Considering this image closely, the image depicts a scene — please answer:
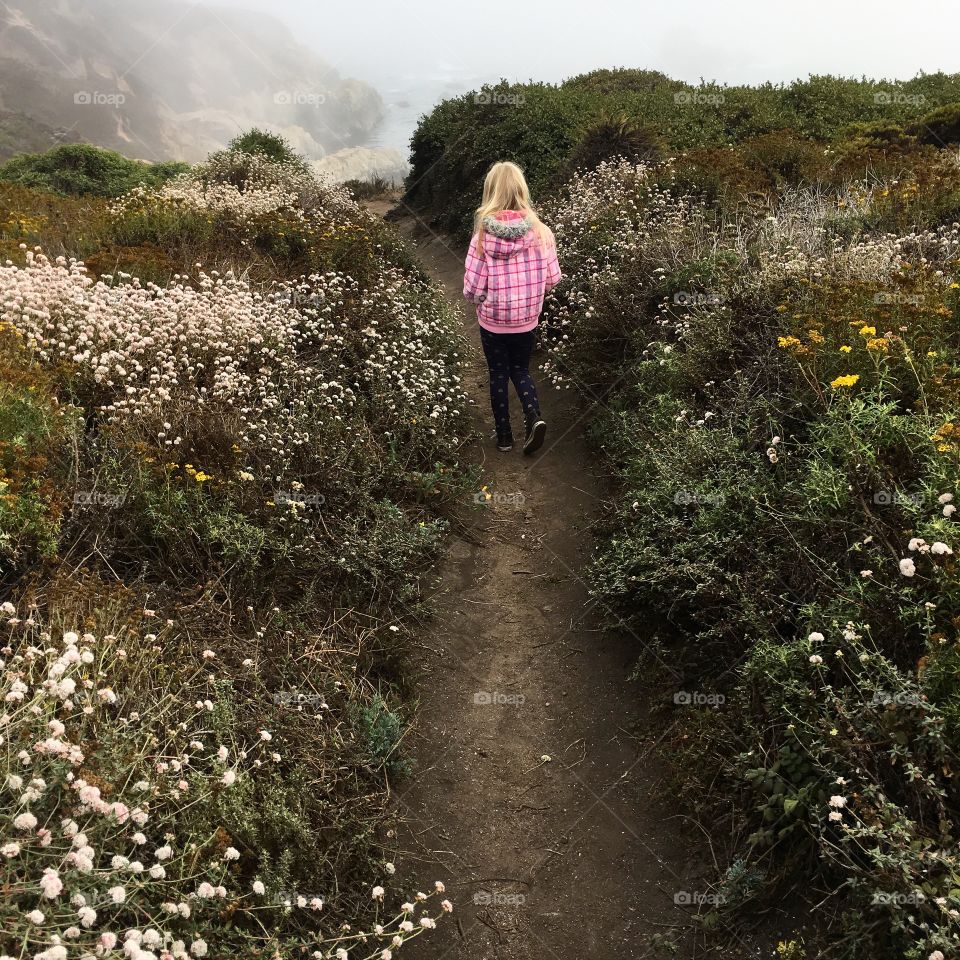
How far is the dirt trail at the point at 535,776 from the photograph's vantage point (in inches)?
149

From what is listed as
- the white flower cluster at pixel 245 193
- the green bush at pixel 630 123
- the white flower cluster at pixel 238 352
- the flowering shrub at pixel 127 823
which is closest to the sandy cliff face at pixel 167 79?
the green bush at pixel 630 123

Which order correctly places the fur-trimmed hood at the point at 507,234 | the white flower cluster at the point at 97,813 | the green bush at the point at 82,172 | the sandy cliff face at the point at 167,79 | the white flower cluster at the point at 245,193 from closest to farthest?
the white flower cluster at the point at 97,813, the fur-trimmed hood at the point at 507,234, the white flower cluster at the point at 245,193, the green bush at the point at 82,172, the sandy cliff face at the point at 167,79

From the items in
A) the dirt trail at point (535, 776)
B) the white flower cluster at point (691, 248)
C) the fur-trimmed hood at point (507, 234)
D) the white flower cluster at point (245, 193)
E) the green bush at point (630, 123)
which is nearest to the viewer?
the dirt trail at point (535, 776)

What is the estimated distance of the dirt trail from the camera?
12.4 feet

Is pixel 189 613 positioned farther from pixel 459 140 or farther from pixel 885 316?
pixel 459 140

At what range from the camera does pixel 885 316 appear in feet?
16.8

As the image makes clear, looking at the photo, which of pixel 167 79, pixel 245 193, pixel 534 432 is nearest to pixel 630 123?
pixel 245 193

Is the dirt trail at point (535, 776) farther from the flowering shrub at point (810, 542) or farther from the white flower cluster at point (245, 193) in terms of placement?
the white flower cluster at point (245, 193)

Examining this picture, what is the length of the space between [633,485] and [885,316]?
219cm

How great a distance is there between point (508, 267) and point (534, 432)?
1.63 metres

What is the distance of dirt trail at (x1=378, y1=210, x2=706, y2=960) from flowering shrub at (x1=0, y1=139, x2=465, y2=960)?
310 millimetres

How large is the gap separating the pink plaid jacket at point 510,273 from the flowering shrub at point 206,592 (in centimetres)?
101

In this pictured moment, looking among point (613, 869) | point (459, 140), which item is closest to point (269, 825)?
point (613, 869)

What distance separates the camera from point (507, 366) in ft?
24.6
